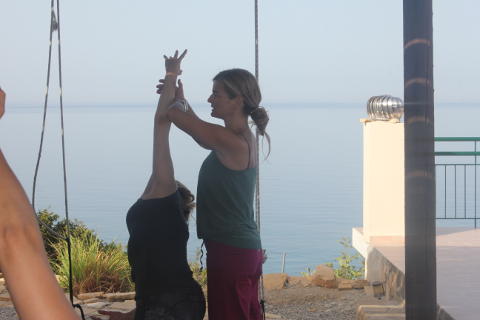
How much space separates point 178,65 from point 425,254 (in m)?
1.17

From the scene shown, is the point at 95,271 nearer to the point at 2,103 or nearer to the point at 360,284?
the point at 360,284

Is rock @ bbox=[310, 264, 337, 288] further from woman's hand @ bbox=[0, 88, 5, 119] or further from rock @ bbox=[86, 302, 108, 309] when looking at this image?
woman's hand @ bbox=[0, 88, 5, 119]

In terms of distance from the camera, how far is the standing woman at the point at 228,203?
2.85 metres

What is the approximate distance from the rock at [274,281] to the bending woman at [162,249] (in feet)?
12.3

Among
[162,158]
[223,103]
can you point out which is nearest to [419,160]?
[223,103]

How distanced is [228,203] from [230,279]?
25 centimetres

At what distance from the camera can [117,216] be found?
67.8 ft

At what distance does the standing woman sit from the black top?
0.58 feet

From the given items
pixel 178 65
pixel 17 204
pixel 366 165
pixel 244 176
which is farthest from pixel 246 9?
pixel 17 204

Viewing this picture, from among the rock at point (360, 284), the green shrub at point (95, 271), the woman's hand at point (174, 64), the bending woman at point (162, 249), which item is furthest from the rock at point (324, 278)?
the bending woman at point (162, 249)

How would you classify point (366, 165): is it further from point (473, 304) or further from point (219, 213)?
point (219, 213)

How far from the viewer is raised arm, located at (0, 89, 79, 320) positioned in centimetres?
67

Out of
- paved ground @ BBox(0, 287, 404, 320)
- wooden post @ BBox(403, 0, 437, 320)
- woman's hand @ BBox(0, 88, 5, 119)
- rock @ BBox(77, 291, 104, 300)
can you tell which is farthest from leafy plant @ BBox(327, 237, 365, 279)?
woman's hand @ BBox(0, 88, 5, 119)

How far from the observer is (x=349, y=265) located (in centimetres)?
772
